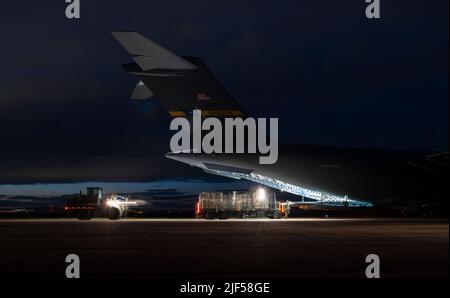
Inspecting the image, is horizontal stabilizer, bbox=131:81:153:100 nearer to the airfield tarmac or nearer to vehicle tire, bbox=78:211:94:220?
the airfield tarmac

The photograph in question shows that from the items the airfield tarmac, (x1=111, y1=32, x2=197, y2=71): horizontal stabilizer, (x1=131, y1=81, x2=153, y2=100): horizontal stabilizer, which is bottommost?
the airfield tarmac

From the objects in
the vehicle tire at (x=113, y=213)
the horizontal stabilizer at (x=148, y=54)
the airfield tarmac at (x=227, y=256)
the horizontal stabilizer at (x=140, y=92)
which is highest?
the horizontal stabilizer at (x=148, y=54)

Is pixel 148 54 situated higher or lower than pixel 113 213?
higher

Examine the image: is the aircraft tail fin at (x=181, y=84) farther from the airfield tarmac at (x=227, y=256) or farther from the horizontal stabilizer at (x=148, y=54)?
the airfield tarmac at (x=227, y=256)

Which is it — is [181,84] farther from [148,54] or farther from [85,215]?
[85,215]

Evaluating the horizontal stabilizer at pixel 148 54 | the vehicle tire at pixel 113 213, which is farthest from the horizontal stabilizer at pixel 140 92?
the vehicle tire at pixel 113 213

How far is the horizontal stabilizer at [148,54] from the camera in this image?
66.3 ft

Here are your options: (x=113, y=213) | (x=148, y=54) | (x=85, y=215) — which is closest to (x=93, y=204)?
(x=85, y=215)

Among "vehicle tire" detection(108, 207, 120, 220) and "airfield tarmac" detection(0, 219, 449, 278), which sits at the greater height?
"vehicle tire" detection(108, 207, 120, 220)

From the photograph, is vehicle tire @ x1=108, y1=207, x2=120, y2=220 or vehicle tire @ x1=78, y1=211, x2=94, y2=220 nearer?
vehicle tire @ x1=108, y1=207, x2=120, y2=220

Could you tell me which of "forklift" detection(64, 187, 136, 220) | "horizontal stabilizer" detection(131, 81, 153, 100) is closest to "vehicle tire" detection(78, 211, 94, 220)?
"forklift" detection(64, 187, 136, 220)

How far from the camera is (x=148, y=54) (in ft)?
71.8

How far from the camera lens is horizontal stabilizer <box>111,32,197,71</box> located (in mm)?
20203
